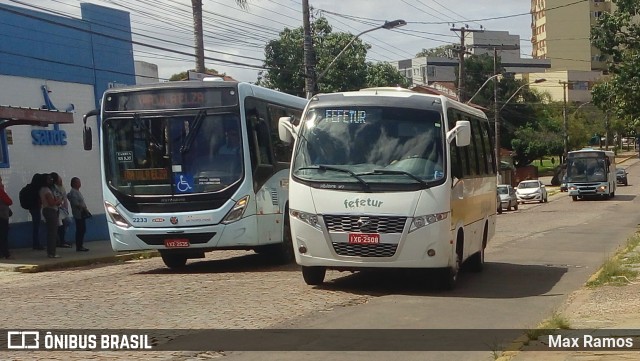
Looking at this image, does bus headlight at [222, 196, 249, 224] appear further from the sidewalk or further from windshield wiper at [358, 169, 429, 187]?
the sidewalk

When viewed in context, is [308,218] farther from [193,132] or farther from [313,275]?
[193,132]

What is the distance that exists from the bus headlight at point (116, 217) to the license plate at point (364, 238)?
4.93 meters

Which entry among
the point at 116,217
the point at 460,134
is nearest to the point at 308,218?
the point at 460,134

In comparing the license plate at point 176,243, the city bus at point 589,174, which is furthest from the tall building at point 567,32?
the license plate at point 176,243

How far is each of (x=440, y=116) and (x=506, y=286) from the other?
117 inches

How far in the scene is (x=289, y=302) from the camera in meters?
12.2

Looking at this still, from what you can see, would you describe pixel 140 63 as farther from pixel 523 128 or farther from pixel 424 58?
pixel 424 58

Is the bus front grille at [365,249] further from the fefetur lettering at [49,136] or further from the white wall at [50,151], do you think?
the fefetur lettering at [49,136]

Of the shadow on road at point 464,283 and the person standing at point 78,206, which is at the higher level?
the person standing at point 78,206

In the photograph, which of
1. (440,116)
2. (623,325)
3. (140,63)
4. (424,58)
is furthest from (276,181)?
(424,58)

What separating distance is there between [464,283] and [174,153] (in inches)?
204

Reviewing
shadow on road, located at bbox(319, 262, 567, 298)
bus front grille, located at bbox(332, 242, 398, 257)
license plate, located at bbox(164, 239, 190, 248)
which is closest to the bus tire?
shadow on road, located at bbox(319, 262, 567, 298)

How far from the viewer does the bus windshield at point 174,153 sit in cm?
1609

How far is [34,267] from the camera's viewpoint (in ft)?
61.9
